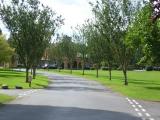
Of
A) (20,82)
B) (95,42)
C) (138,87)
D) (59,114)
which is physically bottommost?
(59,114)

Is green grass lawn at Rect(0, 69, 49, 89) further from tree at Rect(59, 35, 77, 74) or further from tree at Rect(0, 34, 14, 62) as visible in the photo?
tree at Rect(59, 35, 77, 74)

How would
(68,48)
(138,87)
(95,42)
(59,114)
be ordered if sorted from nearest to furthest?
1. (59,114)
2. (138,87)
3. (95,42)
4. (68,48)

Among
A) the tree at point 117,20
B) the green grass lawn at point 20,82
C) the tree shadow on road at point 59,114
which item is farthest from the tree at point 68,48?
the tree shadow on road at point 59,114

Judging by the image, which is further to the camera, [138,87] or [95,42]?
[95,42]

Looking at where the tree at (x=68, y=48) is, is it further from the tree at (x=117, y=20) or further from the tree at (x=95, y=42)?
the tree at (x=117, y=20)

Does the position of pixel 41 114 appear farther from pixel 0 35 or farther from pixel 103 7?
pixel 0 35

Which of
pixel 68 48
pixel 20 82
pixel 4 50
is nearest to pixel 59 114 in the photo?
pixel 20 82

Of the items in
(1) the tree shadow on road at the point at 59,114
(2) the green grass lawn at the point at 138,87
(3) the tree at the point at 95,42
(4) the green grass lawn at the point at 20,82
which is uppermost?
(3) the tree at the point at 95,42

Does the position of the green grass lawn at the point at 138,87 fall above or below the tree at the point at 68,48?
below

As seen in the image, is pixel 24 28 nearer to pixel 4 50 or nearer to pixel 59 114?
pixel 59 114

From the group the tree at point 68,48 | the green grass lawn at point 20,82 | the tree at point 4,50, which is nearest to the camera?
the green grass lawn at point 20,82

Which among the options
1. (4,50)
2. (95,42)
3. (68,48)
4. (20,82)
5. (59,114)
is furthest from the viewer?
(68,48)

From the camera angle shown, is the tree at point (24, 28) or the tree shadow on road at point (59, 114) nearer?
the tree shadow on road at point (59, 114)

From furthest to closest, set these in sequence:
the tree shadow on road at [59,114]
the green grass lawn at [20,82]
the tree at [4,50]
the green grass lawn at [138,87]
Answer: the tree at [4,50] < the green grass lawn at [20,82] < the green grass lawn at [138,87] < the tree shadow on road at [59,114]
